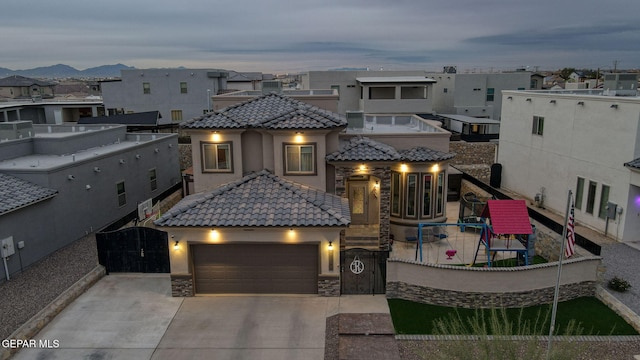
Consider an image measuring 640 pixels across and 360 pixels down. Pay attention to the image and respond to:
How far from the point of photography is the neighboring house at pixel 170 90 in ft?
166

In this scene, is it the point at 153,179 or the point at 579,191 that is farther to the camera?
the point at 153,179

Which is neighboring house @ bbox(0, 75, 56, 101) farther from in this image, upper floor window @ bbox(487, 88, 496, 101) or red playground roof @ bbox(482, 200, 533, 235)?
red playground roof @ bbox(482, 200, 533, 235)

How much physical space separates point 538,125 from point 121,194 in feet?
79.7

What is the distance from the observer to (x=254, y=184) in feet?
59.3

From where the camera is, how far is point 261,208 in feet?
54.3

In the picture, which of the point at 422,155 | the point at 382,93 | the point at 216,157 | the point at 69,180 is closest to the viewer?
the point at 216,157

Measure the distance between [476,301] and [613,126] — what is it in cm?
1154

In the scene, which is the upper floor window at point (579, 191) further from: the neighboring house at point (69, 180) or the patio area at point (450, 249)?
the neighboring house at point (69, 180)

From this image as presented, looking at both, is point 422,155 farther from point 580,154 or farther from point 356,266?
point 580,154

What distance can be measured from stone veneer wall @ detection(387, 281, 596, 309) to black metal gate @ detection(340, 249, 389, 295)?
0.55 m

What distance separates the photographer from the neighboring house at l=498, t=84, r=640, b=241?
778 inches

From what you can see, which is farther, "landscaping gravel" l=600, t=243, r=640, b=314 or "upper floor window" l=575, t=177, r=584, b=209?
"upper floor window" l=575, t=177, r=584, b=209

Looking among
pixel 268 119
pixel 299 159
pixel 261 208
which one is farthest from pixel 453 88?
pixel 261 208

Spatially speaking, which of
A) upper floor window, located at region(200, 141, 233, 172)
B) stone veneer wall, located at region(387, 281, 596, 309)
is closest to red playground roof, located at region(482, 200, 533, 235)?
stone veneer wall, located at region(387, 281, 596, 309)
